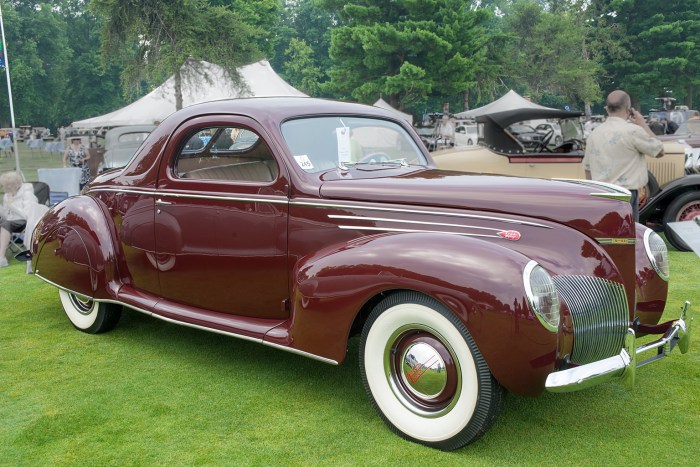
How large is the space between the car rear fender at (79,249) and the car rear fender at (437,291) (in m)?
Result: 1.81

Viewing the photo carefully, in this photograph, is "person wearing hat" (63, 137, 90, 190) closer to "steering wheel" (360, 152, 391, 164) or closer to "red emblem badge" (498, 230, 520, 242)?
"steering wheel" (360, 152, 391, 164)

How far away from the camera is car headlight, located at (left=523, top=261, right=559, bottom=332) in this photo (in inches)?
109

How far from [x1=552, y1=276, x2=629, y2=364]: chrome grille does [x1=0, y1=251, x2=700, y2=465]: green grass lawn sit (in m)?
0.48

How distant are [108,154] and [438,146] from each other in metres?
15.0

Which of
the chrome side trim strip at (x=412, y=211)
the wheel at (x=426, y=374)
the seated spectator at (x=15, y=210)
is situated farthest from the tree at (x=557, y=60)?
the wheel at (x=426, y=374)

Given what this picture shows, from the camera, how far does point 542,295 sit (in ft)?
9.19

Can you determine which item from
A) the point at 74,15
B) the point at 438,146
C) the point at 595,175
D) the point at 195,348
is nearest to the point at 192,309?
the point at 195,348

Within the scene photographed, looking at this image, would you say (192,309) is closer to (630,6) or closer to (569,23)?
(569,23)

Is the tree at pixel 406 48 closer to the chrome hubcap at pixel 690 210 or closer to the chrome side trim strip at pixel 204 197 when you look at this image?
the chrome hubcap at pixel 690 210

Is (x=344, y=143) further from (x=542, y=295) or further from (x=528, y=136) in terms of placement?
(x=528, y=136)

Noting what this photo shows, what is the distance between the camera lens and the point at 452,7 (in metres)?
37.5

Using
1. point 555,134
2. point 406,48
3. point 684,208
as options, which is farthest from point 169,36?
point 406,48

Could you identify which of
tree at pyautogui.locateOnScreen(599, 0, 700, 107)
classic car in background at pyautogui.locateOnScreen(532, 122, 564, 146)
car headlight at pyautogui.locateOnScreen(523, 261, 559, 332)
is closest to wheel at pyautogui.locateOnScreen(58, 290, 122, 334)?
car headlight at pyautogui.locateOnScreen(523, 261, 559, 332)

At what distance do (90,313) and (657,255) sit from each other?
4.07 metres
